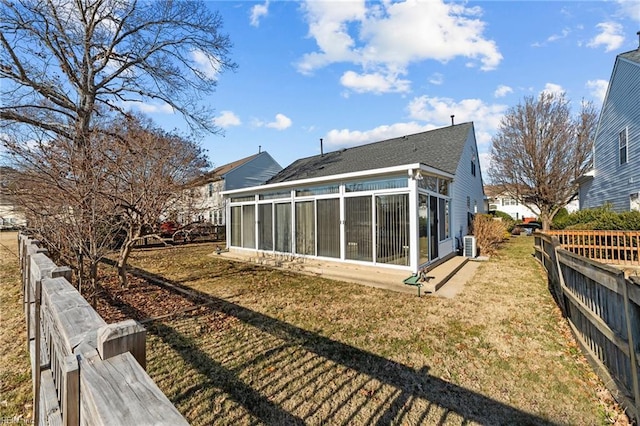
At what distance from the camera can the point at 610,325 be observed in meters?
2.86

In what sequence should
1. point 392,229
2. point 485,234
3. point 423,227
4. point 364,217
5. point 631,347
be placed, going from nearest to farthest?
point 631,347
point 392,229
point 423,227
point 364,217
point 485,234

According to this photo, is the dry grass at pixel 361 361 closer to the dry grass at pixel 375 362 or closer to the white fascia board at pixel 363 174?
the dry grass at pixel 375 362

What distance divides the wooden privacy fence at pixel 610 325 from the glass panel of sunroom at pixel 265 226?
9.02m

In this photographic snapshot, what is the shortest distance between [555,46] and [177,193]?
12.7 m

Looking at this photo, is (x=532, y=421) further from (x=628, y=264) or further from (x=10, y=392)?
(x=628, y=264)

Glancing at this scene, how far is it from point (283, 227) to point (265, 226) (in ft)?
3.84

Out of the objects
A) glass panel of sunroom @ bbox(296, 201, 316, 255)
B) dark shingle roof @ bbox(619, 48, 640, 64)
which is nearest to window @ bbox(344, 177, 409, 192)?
→ glass panel of sunroom @ bbox(296, 201, 316, 255)

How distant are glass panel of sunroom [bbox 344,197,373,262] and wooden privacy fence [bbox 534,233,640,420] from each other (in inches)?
181

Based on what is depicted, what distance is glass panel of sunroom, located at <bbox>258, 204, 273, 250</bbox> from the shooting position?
11.2 metres

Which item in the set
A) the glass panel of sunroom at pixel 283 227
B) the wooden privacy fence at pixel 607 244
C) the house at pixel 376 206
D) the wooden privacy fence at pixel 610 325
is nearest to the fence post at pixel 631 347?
the wooden privacy fence at pixel 610 325

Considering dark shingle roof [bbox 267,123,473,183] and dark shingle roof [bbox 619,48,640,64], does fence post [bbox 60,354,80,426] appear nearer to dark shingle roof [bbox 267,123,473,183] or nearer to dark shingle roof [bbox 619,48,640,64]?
dark shingle roof [bbox 267,123,473,183]

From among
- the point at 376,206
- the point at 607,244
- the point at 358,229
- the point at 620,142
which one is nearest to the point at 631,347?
the point at 376,206

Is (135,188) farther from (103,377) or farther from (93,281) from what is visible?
(103,377)

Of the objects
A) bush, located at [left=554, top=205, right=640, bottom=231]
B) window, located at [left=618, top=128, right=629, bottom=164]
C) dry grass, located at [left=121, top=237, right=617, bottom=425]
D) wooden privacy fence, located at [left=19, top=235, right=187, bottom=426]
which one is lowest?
dry grass, located at [left=121, top=237, right=617, bottom=425]
